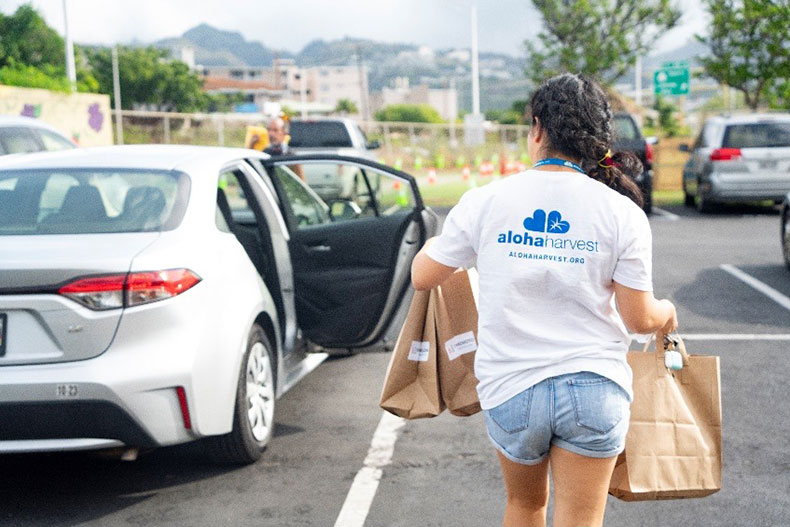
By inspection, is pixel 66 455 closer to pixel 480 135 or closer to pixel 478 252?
pixel 478 252

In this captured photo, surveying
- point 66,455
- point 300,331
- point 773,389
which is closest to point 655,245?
point 773,389

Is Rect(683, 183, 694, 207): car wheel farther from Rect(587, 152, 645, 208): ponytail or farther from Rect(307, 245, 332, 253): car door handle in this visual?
Rect(587, 152, 645, 208): ponytail

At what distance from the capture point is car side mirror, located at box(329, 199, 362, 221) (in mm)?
6542

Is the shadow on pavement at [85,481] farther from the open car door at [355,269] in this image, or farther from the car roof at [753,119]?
the car roof at [753,119]

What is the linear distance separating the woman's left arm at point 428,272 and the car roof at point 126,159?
260cm

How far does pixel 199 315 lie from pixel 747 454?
2.70 m

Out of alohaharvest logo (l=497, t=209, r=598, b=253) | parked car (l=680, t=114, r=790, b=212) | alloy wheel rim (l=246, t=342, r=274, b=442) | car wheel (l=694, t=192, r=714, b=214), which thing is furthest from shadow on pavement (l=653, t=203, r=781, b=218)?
alohaharvest logo (l=497, t=209, r=598, b=253)

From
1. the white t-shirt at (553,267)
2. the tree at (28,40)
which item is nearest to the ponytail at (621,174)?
the white t-shirt at (553,267)

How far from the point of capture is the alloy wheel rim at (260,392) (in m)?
5.06

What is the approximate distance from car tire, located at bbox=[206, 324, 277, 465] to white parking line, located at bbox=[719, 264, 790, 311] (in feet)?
18.2

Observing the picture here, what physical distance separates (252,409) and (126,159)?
138 centimetres

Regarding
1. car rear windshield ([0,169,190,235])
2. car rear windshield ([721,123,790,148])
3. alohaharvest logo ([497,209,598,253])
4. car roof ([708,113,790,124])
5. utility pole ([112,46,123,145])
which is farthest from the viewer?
utility pole ([112,46,123,145])

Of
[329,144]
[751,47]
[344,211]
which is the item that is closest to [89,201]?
[344,211]

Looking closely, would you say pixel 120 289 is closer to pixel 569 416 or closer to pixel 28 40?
pixel 569 416
